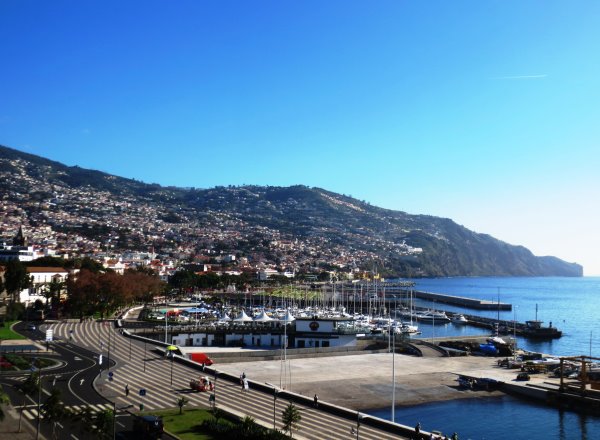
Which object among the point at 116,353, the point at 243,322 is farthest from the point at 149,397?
the point at 243,322

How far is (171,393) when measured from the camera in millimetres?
29172

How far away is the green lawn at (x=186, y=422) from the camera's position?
69.9 feet

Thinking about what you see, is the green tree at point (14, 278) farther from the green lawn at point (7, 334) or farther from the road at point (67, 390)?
the road at point (67, 390)

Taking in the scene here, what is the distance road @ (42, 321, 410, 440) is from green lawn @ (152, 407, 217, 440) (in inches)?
51.1

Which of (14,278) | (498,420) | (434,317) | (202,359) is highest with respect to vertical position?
(14,278)

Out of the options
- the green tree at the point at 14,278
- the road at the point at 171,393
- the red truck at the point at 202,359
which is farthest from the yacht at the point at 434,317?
the road at the point at 171,393

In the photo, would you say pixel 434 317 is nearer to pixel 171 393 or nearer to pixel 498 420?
pixel 498 420

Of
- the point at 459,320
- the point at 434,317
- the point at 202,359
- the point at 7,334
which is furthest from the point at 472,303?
the point at 7,334

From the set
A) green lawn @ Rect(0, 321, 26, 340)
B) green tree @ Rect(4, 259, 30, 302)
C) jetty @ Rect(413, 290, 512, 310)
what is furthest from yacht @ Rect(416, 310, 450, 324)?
green lawn @ Rect(0, 321, 26, 340)

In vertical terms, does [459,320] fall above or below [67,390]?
below

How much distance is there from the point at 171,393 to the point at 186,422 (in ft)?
20.8

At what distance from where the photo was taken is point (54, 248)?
164 metres

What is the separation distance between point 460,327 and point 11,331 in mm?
71352

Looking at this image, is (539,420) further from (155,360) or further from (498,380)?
(155,360)
